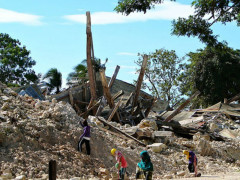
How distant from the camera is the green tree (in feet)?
126

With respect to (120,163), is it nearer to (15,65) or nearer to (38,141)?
(38,141)

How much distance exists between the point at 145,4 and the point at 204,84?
2497cm

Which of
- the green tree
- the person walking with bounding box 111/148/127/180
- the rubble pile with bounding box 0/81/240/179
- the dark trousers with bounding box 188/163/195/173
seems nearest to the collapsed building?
the rubble pile with bounding box 0/81/240/179

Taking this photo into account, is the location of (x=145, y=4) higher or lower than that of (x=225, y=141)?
higher

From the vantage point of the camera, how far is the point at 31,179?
10672 mm

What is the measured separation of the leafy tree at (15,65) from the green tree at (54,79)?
11.0 feet

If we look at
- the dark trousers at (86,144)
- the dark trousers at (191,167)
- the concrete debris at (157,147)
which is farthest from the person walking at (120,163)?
the concrete debris at (157,147)

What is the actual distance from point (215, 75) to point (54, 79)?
47.3ft

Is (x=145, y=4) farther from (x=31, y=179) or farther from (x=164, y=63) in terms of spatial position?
(x=164, y=63)

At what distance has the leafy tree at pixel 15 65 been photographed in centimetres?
4078

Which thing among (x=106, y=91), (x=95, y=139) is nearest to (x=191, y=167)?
(x=95, y=139)

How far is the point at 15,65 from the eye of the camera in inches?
1619

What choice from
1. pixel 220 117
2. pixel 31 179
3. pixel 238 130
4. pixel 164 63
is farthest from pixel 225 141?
pixel 164 63

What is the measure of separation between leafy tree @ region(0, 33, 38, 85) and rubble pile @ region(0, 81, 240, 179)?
24149 millimetres
